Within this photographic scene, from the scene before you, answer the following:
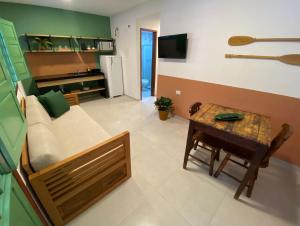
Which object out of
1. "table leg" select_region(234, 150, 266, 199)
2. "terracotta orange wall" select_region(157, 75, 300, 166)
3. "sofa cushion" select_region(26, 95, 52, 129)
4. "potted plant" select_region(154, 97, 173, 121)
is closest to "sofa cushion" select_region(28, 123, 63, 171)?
"sofa cushion" select_region(26, 95, 52, 129)

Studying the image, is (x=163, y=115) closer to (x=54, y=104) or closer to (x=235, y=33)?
(x=235, y=33)

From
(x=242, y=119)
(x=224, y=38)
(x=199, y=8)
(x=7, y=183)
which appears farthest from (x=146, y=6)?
(x=7, y=183)

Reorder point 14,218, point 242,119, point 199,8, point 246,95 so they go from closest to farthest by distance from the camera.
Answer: point 14,218 < point 242,119 < point 246,95 < point 199,8

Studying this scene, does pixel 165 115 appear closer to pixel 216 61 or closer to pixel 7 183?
pixel 216 61

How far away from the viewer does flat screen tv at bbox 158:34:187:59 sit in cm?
271

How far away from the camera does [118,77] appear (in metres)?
4.55

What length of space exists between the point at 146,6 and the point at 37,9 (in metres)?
2.56

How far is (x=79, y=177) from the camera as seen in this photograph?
1314mm

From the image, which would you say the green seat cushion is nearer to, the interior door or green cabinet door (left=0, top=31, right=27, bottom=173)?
green cabinet door (left=0, top=31, right=27, bottom=173)

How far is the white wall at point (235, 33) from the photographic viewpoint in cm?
176

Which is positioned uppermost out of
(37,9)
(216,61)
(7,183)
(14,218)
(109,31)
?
(37,9)

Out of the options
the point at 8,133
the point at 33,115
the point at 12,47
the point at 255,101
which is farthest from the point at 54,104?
the point at 255,101

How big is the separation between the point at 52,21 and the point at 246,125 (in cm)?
473

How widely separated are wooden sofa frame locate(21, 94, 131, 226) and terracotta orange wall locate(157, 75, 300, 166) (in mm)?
1865
